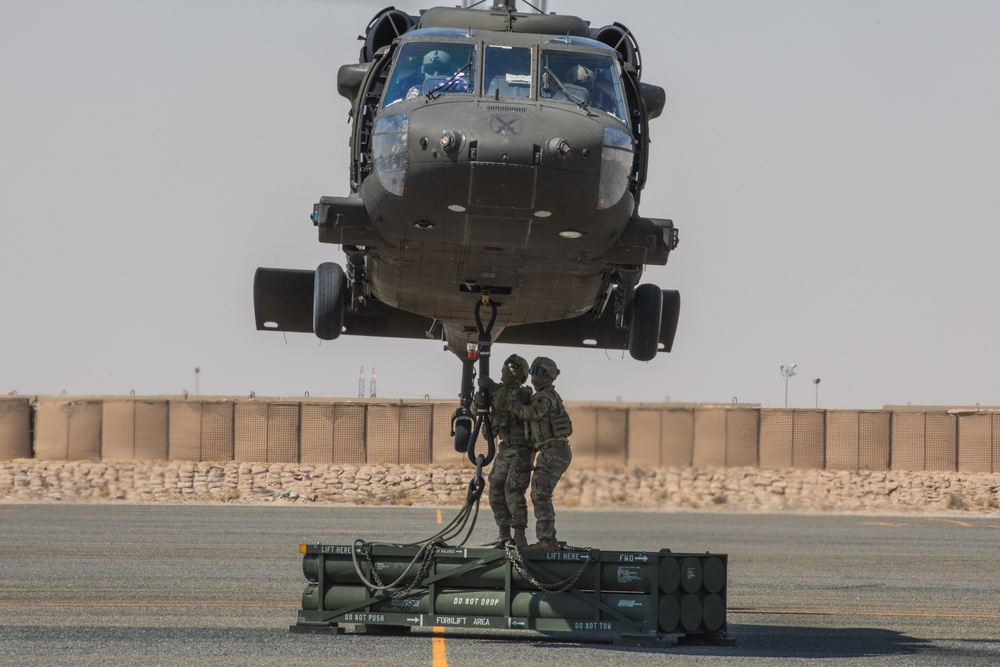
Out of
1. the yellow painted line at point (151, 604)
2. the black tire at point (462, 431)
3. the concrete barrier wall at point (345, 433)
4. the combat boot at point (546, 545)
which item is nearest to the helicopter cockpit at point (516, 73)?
the black tire at point (462, 431)

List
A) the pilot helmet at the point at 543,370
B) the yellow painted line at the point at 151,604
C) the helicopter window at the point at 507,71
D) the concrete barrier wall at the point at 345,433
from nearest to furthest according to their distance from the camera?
the helicopter window at the point at 507,71, the pilot helmet at the point at 543,370, the yellow painted line at the point at 151,604, the concrete barrier wall at the point at 345,433

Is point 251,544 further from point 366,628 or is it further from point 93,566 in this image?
point 366,628

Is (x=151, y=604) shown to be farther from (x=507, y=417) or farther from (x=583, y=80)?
(x=583, y=80)

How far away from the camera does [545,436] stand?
1063 cm

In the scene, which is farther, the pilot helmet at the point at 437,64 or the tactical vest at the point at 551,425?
the tactical vest at the point at 551,425

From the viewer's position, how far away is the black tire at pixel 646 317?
12508 mm

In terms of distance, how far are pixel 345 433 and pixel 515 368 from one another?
74.7ft

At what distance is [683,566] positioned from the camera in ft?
33.1

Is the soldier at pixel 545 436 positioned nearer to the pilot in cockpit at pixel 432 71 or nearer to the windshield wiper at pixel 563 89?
the windshield wiper at pixel 563 89

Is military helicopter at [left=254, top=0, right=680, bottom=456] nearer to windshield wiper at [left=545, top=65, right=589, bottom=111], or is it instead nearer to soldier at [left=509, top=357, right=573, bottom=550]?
windshield wiper at [left=545, top=65, right=589, bottom=111]

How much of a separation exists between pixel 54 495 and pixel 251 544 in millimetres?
14932

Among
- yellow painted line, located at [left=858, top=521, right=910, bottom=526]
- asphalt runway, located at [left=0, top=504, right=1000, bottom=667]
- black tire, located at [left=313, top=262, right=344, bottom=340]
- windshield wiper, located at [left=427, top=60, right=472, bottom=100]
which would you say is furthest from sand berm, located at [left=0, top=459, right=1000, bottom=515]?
windshield wiper, located at [left=427, top=60, right=472, bottom=100]

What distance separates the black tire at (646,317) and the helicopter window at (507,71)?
3.26m

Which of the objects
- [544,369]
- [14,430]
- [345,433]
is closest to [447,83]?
[544,369]
